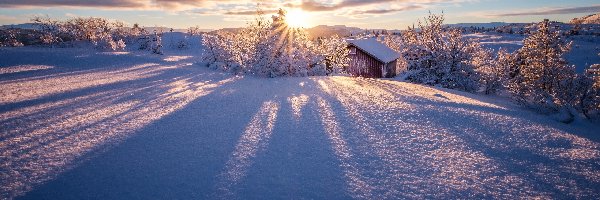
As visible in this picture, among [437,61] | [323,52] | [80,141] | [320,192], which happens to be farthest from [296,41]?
[320,192]

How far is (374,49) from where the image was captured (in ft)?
94.1

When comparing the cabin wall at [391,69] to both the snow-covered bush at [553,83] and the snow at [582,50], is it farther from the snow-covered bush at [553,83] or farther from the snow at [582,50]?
the snow at [582,50]

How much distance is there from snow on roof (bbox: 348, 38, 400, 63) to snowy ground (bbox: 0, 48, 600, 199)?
61.8 ft

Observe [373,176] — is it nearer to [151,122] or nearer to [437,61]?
[151,122]

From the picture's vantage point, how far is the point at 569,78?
1139cm

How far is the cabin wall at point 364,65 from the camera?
27797 mm

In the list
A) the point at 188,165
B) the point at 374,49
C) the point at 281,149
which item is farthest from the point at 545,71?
the point at 374,49

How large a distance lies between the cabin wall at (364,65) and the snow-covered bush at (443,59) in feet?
17.4

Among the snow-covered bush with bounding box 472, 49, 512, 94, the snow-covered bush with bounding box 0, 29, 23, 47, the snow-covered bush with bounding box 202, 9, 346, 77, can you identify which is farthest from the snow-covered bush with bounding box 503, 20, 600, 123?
the snow-covered bush with bounding box 0, 29, 23, 47

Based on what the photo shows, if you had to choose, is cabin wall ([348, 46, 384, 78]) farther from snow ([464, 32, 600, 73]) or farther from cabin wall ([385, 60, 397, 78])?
snow ([464, 32, 600, 73])

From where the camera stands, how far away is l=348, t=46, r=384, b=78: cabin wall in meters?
27.8

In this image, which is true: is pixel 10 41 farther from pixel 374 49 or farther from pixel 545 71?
pixel 545 71

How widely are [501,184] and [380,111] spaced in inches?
146

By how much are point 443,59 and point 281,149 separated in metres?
18.3
